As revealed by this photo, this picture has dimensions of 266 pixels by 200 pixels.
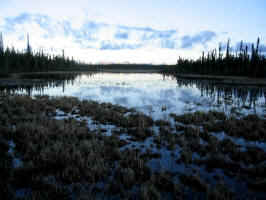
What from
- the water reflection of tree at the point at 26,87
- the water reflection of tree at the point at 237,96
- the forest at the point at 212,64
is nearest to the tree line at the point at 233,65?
the forest at the point at 212,64

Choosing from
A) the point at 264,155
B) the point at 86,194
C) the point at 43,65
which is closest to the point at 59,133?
the point at 86,194

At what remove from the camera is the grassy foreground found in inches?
176

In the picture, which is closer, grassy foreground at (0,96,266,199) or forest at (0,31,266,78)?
grassy foreground at (0,96,266,199)

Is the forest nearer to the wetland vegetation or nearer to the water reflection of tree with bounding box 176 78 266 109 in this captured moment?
the water reflection of tree with bounding box 176 78 266 109

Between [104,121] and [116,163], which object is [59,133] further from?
[116,163]

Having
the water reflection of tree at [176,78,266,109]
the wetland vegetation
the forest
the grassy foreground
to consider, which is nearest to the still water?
the water reflection of tree at [176,78,266,109]

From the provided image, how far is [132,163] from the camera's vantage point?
5848mm

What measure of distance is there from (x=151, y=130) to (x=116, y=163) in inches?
149

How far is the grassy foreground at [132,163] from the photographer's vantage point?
4469mm

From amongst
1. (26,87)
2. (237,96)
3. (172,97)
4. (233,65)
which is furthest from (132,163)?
(233,65)

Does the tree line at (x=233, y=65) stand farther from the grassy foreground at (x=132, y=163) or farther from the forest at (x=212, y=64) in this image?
the grassy foreground at (x=132, y=163)

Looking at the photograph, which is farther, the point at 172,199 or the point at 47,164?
the point at 47,164

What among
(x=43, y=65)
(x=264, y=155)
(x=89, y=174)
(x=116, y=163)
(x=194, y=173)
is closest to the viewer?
(x=89, y=174)

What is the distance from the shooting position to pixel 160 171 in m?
5.30
